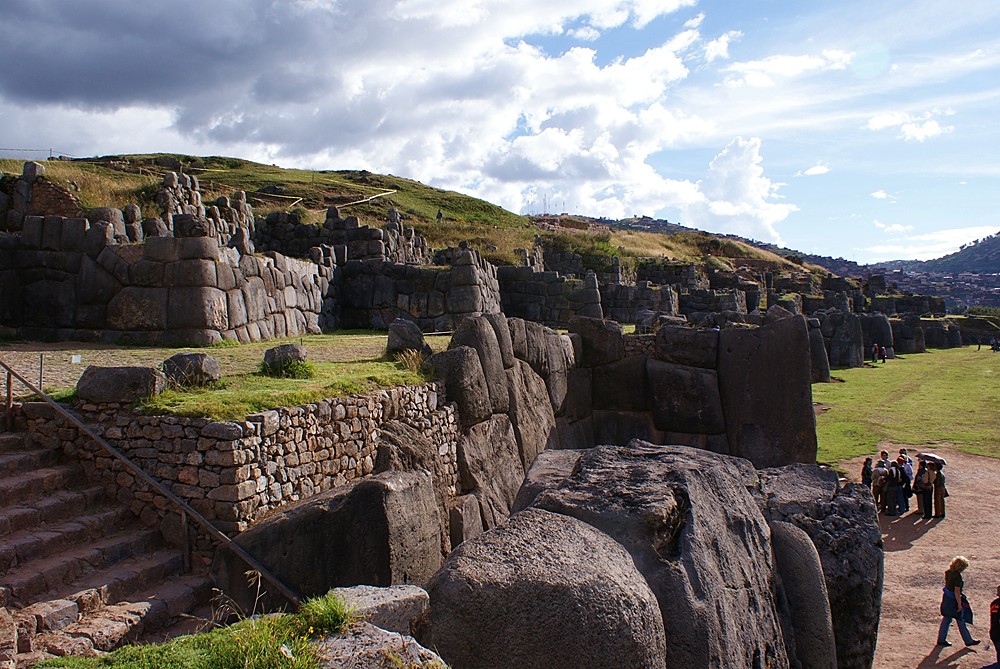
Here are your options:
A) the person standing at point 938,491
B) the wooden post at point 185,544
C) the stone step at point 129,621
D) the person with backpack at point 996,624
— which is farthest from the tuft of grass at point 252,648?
the person standing at point 938,491

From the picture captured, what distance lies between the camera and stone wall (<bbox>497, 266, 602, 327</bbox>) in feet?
88.5

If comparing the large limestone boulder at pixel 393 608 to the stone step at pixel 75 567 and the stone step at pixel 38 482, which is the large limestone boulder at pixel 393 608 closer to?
the stone step at pixel 75 567

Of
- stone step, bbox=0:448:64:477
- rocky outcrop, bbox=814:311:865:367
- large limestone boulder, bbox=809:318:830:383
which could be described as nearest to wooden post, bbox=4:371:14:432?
stone step, bbox=0:448:64:477

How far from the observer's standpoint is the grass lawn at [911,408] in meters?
22.5

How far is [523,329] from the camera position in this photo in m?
14.8

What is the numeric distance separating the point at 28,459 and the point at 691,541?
7186 mm

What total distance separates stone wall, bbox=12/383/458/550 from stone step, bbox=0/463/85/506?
0.60 ft

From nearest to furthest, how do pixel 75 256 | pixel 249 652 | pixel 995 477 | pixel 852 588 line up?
pixel 249 652, pixel 852 588, pixel 75 256, pixel 995 477

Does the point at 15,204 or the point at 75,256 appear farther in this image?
the point at 15,204

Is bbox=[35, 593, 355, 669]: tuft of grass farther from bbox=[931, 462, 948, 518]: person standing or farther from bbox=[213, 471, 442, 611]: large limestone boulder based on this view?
bbox=[931, 462, 948, 518]: person standing

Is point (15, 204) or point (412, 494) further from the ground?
point (15, 204)

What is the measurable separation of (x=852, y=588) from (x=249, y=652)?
235 inches

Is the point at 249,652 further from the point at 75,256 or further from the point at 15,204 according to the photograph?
the point at 15,204

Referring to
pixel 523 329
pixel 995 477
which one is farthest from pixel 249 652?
pixel 995 477
